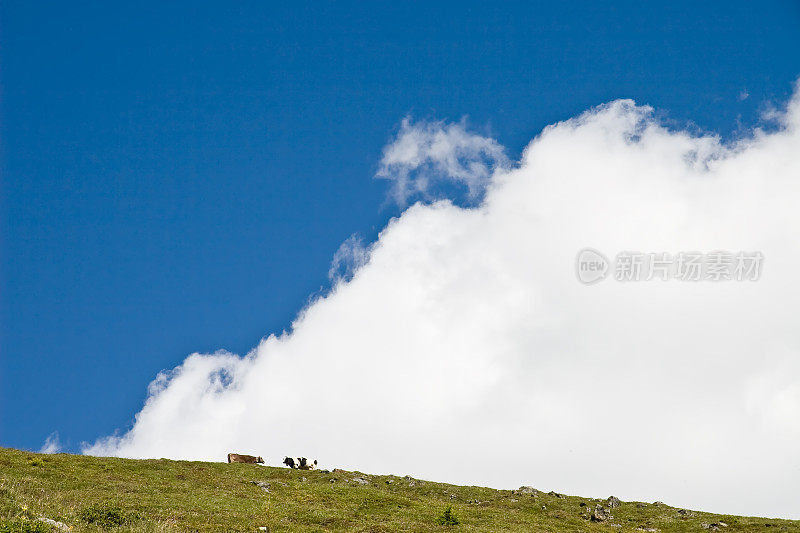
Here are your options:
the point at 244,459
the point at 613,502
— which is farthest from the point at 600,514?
the point at 244,459

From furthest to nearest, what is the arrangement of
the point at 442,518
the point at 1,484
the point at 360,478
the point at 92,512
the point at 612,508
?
1. the point at 360,478
2. the point at 612,508
3. the point at 442,518
4. the point at 1,484
5. the point at 92,512

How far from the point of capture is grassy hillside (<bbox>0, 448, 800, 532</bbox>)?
3102cm

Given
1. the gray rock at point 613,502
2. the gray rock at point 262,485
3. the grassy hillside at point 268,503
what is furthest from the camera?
the gray rock at point 613,502

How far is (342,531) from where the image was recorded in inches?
1325

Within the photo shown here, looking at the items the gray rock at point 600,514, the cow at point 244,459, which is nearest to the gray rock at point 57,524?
the gray rock at point 600,514

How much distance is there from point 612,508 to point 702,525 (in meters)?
7.79

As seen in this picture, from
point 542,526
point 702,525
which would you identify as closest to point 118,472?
point 542,526

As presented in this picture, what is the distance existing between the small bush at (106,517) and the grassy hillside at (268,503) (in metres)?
0.05

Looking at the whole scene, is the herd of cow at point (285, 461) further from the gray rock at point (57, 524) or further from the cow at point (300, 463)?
the gray rock at point (57, 524)

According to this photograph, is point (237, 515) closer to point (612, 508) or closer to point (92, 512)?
point (92, 512)

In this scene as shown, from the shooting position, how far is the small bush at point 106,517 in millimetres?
28094

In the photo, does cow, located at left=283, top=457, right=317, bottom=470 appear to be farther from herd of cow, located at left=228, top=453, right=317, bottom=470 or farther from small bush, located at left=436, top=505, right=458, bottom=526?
small bush, located at left=436, top=505, right=458, bottom=526

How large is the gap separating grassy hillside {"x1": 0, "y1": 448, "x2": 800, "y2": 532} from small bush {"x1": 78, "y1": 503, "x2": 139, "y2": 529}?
1.9 inches

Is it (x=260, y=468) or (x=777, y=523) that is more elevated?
(x=777, y=523)
